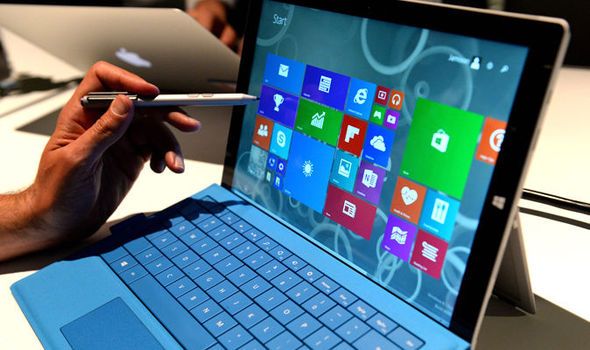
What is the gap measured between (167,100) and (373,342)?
1.20 feet

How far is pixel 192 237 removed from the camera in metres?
0.59

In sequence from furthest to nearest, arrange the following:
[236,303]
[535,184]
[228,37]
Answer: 1. [228,37]
2. [535,184]
3. [236,303]

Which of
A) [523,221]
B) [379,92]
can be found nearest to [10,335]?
[379,92]

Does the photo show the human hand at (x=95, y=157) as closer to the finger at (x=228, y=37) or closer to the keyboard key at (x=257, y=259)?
the keyboard key at (x=257, y=259)

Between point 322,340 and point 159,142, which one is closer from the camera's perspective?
point 322,340

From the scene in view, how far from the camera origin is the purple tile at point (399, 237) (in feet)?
1.51

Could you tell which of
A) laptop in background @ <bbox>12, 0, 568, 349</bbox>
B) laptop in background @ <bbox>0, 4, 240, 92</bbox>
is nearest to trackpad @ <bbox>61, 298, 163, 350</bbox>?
laptop in background @ <bbox>12, 0, 568, 349</bbox>

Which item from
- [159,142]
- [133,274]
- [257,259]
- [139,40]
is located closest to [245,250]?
[257,259]

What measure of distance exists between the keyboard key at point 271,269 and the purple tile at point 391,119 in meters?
0.19

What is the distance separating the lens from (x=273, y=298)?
1.58 feet

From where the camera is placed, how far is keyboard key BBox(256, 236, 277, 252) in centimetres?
55

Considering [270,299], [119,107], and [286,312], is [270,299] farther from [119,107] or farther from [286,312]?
[119,107]

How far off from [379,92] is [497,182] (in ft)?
0.50

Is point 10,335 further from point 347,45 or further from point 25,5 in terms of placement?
point 25,5
